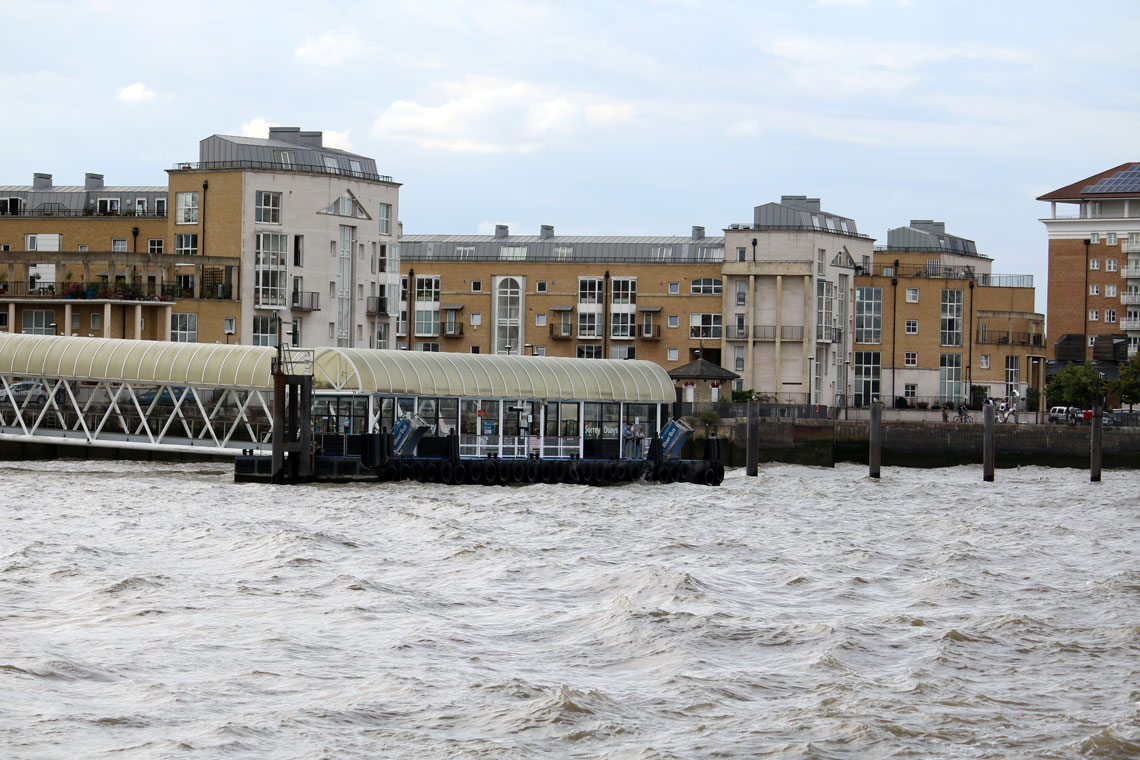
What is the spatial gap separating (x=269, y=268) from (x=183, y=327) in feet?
21.4

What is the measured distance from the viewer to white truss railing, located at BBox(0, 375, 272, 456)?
5675cm

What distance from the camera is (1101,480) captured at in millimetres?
76375

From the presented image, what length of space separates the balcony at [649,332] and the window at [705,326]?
2.26 meters

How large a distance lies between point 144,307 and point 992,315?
67.9m

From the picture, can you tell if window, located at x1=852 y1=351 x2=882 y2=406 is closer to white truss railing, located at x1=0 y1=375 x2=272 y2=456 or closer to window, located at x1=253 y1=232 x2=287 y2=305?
window, located at x1=253 y1=232 x2=287 y2=305

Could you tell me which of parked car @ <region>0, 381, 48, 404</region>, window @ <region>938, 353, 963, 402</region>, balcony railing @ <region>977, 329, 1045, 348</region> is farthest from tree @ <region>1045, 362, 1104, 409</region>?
parked car @ <region>0, 381, 48, 404</region>

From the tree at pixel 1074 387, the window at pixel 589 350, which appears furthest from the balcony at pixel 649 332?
the tree at pixel 1074 387

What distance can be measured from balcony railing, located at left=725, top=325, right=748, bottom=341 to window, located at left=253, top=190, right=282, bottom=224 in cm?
3338

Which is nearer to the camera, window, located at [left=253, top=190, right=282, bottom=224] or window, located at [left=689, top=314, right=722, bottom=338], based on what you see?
window, located at [left=253, top=190, right=282, bottom=224]

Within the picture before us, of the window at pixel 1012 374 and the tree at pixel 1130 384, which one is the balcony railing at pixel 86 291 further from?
the window at pixel 1012 374

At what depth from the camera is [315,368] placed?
2256 inches

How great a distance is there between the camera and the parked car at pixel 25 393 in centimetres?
6059

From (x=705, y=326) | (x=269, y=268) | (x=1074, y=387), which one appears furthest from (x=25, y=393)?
(x=1074, y=387)

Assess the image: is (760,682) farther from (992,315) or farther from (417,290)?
(992,315)
